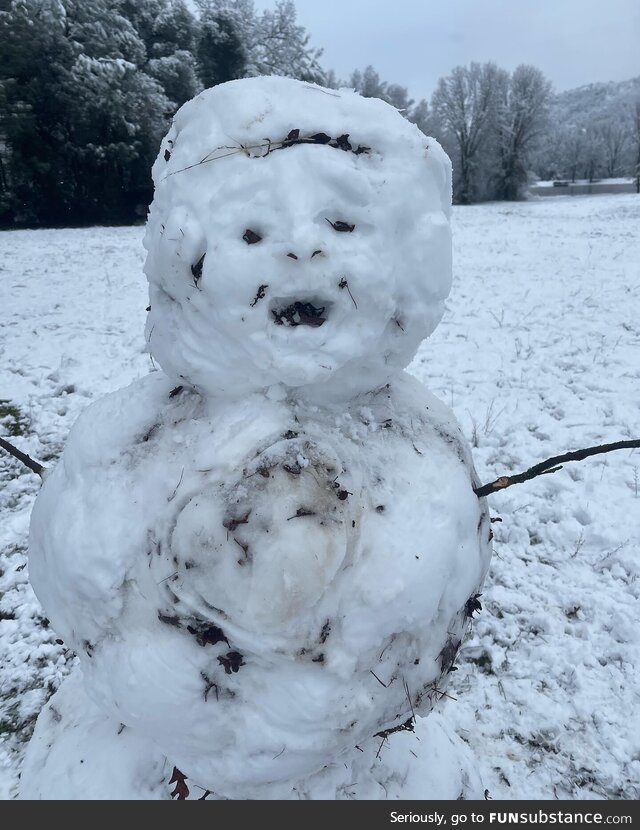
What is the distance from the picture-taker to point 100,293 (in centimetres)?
873

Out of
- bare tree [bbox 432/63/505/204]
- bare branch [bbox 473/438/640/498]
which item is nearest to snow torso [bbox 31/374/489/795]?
bare branch [bbox 473/438/640/498]

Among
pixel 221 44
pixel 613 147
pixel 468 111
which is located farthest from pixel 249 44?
pixel 613 147

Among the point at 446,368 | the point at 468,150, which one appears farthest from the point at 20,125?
the point at 468,150

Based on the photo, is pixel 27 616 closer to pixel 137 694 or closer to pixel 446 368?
pixel 137 694

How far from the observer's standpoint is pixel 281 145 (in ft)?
4.02

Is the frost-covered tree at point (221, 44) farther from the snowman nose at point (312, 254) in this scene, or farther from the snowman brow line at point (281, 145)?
the snowman nose at point (312, 254)

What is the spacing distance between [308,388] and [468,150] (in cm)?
3896

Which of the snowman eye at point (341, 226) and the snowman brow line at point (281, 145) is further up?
the snowman brow line at point (281, 145)

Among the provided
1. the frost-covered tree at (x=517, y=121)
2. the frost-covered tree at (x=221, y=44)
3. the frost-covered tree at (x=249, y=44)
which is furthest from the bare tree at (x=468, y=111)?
the frost-covered tree at (x=221, y=44)

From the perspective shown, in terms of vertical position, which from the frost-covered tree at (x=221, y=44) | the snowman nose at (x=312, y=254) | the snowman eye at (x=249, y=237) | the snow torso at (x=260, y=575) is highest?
the frost-covered tree at (x=221, y=44)

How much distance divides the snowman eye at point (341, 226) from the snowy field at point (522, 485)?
8.13 feet

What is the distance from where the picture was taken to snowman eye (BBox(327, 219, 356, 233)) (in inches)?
48.6

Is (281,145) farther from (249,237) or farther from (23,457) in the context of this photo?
(23,457)

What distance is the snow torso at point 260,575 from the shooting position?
1206 mm
